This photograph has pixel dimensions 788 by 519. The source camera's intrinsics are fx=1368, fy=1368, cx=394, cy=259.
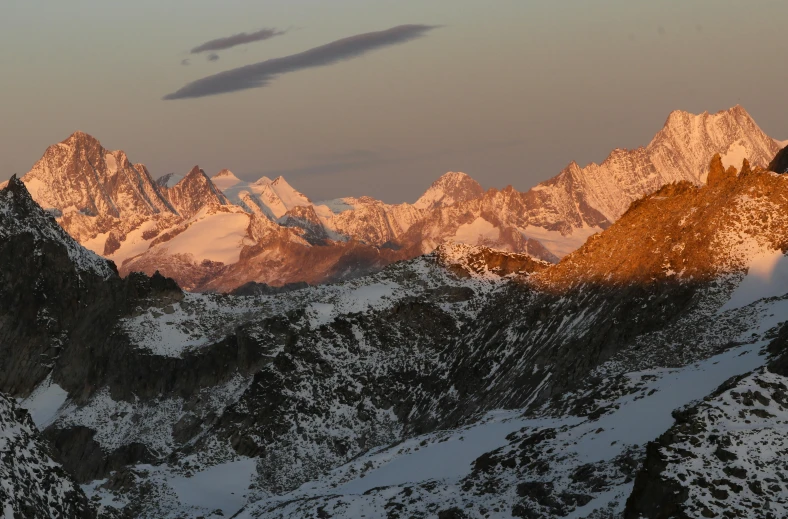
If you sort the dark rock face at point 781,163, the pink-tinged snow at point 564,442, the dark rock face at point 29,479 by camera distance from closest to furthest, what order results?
1. the dark rock face at point 29,479
2. the pink-tinged snow at point 564,442
3. the dark rock face at point 781,163

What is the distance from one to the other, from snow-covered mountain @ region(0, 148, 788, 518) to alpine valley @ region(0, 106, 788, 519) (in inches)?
8.5

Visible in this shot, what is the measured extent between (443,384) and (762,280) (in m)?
50.7

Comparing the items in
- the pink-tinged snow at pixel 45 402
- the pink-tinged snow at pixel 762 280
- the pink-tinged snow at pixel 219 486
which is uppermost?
the pink-tinged snow at pixel 762 280

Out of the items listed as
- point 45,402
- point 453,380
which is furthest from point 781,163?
point 45,402

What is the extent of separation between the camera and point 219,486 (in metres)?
130

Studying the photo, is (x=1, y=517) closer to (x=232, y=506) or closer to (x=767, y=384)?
(x=767, y=384)

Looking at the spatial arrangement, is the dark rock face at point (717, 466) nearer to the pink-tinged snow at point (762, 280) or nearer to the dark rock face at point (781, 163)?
the pink-tinged snow at point (762, 280)

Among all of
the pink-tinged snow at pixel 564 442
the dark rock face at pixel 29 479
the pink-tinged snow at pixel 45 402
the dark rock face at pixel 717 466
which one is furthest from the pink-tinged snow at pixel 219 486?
the dark rock face at pixel 717 466

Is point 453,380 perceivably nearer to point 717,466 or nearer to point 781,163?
point 781,163

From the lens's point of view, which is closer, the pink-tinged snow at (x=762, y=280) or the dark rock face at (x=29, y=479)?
the dark rock face at (x=29, y=479)

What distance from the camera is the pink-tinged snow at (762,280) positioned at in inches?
3939

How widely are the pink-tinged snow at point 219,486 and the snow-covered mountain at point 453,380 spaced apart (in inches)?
11.9

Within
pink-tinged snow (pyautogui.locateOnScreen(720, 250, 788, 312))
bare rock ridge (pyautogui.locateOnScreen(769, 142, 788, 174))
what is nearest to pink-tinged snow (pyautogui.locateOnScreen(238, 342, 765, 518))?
pink-tinged snow (pyautogui.locateOnScreen(720, 250, 788, 312))

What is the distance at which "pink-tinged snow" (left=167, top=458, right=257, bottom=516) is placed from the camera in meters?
124
